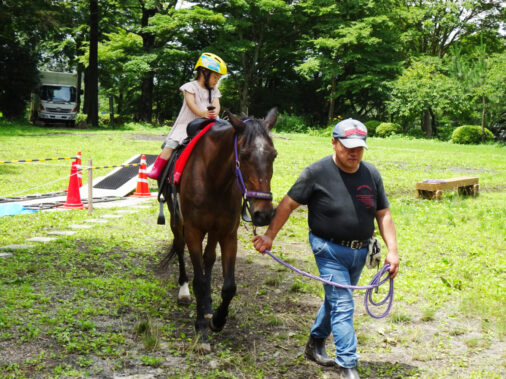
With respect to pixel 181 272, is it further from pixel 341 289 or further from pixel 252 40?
pixel 252 40

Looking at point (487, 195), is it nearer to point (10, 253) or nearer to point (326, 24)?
point (10, 253)

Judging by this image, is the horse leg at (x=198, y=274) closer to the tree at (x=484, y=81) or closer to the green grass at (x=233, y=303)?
the green grass at (x=233, y=303)

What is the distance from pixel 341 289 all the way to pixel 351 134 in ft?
3.62

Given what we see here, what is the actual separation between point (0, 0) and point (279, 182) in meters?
21.6

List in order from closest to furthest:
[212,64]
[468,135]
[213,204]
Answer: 1. [213,204]
2. [212,64]
3. [468,135]

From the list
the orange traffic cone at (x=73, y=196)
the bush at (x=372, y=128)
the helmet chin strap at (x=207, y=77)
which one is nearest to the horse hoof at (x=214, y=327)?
the helmet chin strap at (x=207, y=77)

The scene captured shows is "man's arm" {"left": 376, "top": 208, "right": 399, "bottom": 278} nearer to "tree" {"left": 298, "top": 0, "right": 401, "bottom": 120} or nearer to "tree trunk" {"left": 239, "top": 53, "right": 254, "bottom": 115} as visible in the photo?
"tree" {"left": 298, "top": 0, "right": 401, "bottom": 120}

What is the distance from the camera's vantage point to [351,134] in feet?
11.2

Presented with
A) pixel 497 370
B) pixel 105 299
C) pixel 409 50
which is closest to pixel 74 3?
pixel 409 50

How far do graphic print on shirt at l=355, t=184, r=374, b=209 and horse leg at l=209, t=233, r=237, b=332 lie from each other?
4.60 feet

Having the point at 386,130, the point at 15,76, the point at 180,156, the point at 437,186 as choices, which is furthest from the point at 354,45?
the point at 180,156

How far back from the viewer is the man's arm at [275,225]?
360cm

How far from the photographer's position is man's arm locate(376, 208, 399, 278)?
11.8 ft

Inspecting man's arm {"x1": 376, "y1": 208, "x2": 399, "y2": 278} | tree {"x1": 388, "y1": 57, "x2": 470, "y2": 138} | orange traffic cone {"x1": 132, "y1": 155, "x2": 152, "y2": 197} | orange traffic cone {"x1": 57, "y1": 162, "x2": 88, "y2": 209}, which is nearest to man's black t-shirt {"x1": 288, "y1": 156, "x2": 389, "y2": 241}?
man's arm {"x1": 376, "y1": 208, "x2": 399, "y2": 278}
